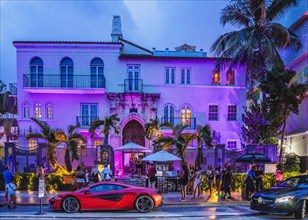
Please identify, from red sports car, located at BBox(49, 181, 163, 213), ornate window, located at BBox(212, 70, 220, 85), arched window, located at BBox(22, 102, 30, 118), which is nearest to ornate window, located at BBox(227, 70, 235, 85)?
ornate window, located at BBox(212, 70, 220, 85)

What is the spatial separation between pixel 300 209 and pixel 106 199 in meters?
6.96

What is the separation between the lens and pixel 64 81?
2964 cm

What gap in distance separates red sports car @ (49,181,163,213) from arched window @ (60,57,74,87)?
57.4 ft

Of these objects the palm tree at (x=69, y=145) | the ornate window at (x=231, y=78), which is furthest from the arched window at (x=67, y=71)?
the ornate window at (x=231, y=78)

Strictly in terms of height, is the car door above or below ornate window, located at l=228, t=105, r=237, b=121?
below

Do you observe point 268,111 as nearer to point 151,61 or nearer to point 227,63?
point 227,63

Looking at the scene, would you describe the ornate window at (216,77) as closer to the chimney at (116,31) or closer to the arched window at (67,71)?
the chimney at (116,31)

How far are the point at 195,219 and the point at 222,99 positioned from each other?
64.2 ft

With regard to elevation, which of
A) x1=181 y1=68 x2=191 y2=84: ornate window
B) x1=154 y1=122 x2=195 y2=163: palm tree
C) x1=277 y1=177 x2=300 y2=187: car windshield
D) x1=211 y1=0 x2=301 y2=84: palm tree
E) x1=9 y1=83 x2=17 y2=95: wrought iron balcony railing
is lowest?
x1=277 y1=177 x2=300 y2=187: car windshield

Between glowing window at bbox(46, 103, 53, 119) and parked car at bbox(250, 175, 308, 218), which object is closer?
parked car at bbox(250, 175, 308, 218)

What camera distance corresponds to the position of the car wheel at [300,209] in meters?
11.8

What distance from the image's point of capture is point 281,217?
40.8 ft

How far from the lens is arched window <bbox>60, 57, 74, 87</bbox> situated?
97.2 ft

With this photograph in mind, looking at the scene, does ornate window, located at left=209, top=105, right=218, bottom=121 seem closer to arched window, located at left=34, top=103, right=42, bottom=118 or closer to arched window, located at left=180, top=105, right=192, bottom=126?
arched window, located at left=180, top=105, right=192, bottom=126
